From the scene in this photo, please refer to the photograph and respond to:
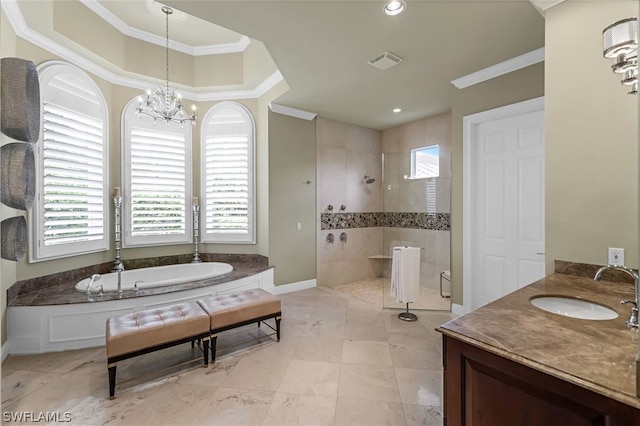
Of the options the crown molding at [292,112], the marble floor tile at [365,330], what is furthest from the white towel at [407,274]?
the crown molding at [292,112]


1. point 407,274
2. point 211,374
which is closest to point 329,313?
point 407,274

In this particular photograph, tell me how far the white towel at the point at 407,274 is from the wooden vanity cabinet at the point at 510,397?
93.8 inches

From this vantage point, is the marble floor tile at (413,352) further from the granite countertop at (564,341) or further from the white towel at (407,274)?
the granite countertop at (564,341)

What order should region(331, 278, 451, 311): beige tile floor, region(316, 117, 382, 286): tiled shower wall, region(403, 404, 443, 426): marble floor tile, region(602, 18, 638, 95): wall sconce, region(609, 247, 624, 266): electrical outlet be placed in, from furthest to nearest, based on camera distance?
region(316, 117, 382, 286): tiled shower wall → region(331, 278, 451, 311): beige tile floor → region(403, 404, 443, 426): marble floor tile → region(609, 247, 624, 266): electrical outlet → region(602, 18, 638, 95): wall sconce

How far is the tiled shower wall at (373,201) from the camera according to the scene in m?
4.46

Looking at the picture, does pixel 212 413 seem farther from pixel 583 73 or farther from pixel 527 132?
pixel 527 132

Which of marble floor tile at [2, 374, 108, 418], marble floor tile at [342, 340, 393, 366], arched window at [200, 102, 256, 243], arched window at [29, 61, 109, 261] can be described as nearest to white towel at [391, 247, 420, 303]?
marble floor tile at [342, 340, 393, 366]

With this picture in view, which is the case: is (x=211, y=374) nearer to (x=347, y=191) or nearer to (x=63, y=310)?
(x=63, y=310)

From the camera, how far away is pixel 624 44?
4.16ft

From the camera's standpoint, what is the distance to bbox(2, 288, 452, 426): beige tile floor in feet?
5.98

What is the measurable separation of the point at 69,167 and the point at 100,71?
55.2 inches

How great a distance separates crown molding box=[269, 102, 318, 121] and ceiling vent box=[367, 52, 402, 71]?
1770 mm

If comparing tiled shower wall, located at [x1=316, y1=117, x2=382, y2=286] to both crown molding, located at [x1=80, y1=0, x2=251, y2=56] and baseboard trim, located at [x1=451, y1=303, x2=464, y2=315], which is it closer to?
crown molding, located at [x1=80, y1=0, x2=251, y2=56]

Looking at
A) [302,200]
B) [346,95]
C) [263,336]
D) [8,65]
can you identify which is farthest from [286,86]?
[263,336]
